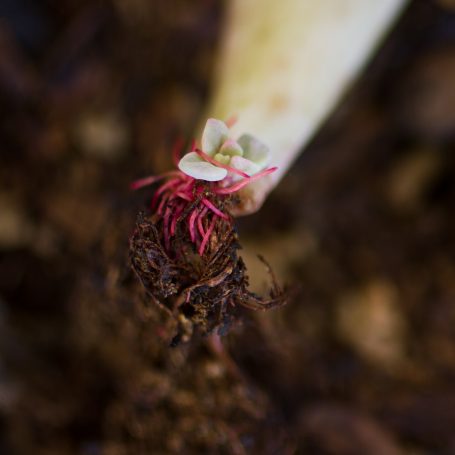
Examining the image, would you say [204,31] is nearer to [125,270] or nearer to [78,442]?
[125,270]

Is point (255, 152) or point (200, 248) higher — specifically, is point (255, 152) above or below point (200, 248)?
above

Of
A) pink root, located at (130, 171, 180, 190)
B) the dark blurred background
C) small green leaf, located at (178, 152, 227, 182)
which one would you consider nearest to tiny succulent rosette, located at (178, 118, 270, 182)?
small green leaf, located at (178, 152, 227, 182)

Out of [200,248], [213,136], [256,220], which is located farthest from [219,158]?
[256,220]

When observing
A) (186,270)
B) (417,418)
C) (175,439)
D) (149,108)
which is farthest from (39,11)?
(417,418)

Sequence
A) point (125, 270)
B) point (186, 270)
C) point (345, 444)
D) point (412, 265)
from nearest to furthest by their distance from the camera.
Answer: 1. point (186, 270)
2. point (125, 270)
3. point (345, 444)
4. point (412, 265)

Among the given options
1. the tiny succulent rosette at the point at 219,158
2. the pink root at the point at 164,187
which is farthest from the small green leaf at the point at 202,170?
the pink root at the point at 164,187

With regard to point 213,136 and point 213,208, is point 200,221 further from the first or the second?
point 213,136

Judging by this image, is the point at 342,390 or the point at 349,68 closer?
the point at 349,68
